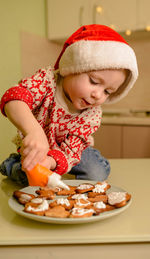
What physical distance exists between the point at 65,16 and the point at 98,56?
1699 mm

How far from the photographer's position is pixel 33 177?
2.03 feet

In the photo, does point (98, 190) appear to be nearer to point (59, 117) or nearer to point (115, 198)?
point (115, 198)

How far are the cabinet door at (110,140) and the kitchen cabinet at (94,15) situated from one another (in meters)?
0.76

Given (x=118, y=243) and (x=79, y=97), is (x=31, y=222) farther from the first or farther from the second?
(x=79, y=97)

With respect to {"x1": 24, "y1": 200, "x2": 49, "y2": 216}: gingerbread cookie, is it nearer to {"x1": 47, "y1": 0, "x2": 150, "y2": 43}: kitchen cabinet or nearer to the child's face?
the child's face

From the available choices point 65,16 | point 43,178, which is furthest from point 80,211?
point 65,16

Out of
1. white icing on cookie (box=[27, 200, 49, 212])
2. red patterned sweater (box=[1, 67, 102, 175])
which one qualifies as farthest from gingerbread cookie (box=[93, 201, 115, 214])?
red patterned sweater (box=[1, 67, 102, 175])

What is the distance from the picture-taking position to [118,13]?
2.14 metres

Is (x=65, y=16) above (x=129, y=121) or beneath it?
above

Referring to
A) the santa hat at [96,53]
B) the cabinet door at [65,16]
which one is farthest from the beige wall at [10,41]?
the santa hat at [96,53]

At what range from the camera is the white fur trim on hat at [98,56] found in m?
0.75

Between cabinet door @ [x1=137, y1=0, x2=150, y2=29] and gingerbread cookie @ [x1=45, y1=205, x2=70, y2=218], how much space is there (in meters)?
1.86

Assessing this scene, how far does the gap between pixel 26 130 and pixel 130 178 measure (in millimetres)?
434

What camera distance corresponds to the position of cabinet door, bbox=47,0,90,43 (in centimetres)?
224
